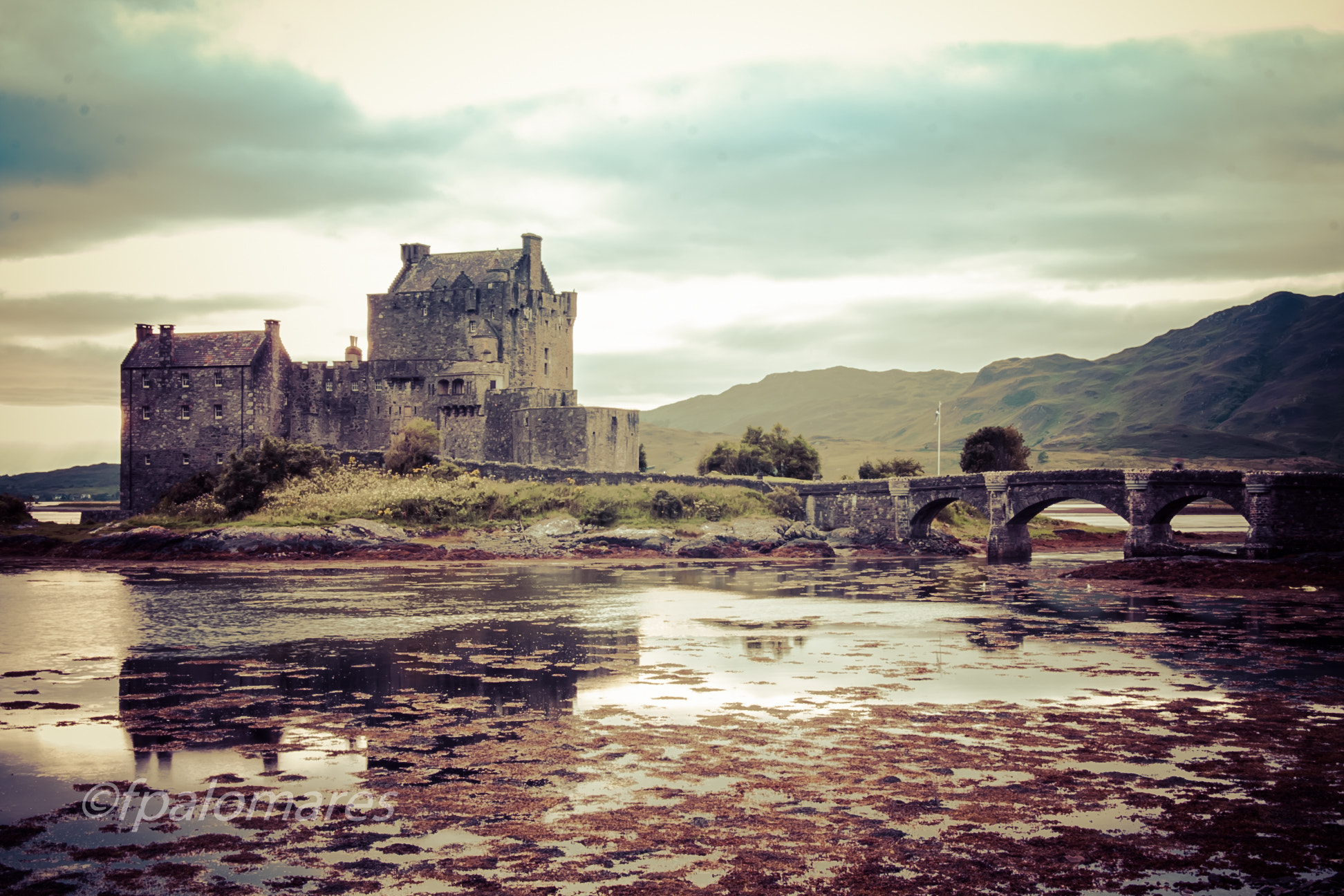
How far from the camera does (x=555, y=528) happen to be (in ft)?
195

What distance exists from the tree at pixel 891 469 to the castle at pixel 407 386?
72.9 ft

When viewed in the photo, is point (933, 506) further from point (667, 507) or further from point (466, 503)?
point (466, 503)

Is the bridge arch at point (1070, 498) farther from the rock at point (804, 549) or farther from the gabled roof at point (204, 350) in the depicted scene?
the gabled roof at point (204, 350)

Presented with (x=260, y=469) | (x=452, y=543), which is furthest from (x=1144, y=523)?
(x=260, y=469)

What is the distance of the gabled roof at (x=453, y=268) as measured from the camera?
76.4m

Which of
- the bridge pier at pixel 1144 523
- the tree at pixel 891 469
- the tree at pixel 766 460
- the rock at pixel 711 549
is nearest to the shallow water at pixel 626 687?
the bridge pier at pixel 1144 523

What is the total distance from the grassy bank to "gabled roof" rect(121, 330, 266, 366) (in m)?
11.2

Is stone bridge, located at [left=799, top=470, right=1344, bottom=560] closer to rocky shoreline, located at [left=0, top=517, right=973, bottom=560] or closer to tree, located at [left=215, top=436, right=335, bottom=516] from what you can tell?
rocky shoreline, located at [left=0, top=517, right=973, bottom=560]

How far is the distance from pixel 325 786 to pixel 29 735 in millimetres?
6195

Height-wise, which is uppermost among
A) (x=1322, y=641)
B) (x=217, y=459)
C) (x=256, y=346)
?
(x=256, y=346)

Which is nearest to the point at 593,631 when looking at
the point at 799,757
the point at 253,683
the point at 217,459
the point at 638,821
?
the point at 253,683

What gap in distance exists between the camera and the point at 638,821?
1160cm

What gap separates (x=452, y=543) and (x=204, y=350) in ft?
84.7

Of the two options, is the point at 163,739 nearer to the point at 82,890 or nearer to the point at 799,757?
the point at 82,890
